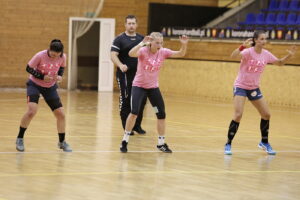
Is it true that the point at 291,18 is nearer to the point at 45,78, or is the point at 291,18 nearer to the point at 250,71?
the point at 250,71

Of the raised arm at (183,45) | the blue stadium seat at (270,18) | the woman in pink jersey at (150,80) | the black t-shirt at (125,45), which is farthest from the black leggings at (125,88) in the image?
the blue stadium seat at (270,18)

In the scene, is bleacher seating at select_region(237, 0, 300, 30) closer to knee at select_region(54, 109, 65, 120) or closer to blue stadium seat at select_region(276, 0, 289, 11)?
blue stadium seat at select_region(276, 0, 289, 11)

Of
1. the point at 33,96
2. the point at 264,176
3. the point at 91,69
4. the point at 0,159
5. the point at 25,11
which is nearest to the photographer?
the point at 264,176

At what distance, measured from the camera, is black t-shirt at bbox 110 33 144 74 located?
450 inches

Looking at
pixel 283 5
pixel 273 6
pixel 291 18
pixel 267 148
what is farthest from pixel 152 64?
pixel 273 6

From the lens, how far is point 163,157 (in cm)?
955

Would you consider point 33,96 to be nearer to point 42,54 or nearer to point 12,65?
point 42,54

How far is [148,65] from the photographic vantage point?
9750mm

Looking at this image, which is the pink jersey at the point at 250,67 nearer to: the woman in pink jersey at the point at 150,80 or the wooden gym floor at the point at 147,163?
the woman in pink jersey at the point at 150,80

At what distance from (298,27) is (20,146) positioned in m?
12.8

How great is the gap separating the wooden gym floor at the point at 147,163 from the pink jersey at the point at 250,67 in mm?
1066

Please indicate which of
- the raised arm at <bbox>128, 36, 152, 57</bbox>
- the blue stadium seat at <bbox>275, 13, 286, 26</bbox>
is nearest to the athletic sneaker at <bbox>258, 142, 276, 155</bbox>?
the raised arm at <bbox>128, 36, 152, 57</bbox>

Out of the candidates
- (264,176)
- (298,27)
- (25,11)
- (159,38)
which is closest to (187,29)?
(298,27)

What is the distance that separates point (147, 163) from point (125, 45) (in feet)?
10.3
